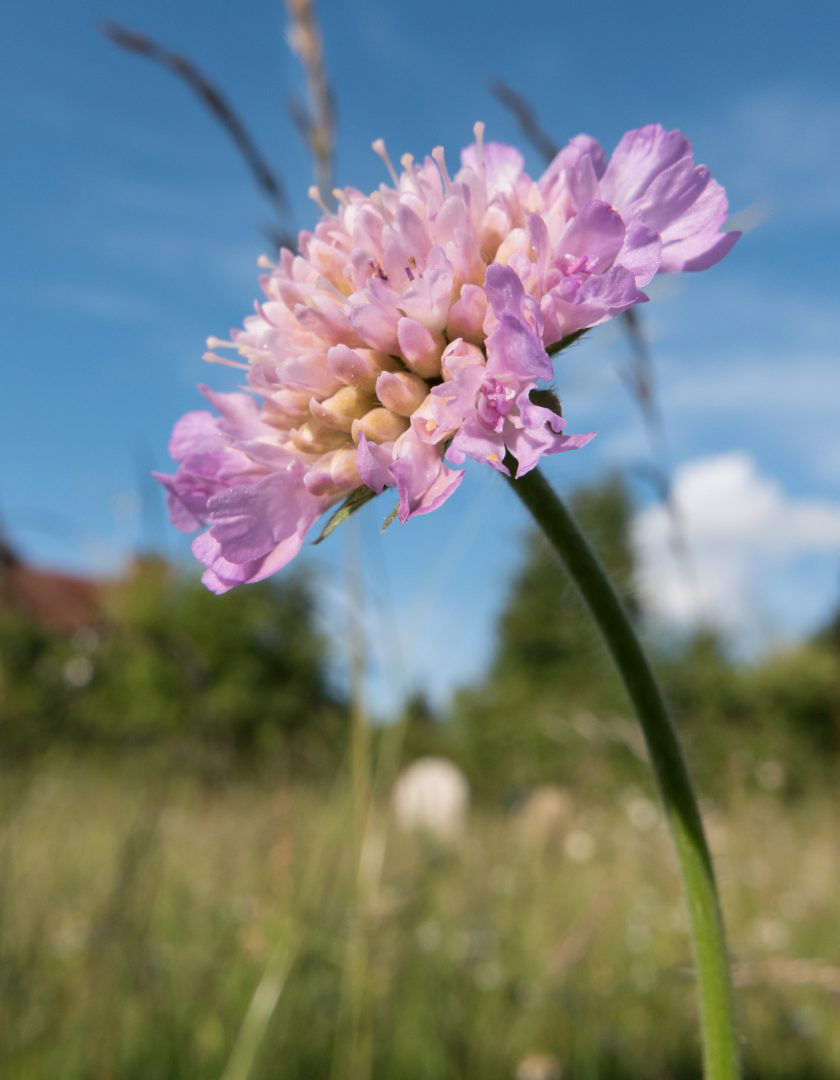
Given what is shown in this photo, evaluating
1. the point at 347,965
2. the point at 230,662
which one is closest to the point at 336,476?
the point at 347,965

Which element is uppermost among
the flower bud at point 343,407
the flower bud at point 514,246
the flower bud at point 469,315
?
the flower bud at point 514,246

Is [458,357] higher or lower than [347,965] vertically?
higher

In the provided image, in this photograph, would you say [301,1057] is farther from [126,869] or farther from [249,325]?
[249,325]

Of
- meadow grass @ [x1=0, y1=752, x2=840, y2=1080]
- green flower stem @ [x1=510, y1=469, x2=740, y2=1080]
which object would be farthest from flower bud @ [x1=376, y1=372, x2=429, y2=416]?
meadow grass @ [x1=0, y1=752, x2=840, y2=1080]

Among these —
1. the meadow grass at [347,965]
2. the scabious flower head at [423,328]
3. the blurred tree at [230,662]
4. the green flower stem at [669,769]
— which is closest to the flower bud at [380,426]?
the scabious flower head at [423,328]

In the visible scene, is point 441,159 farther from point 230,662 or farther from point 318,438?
point 230,662

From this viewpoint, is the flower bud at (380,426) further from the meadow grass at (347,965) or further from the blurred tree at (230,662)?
the blurred tree at (230,662)
